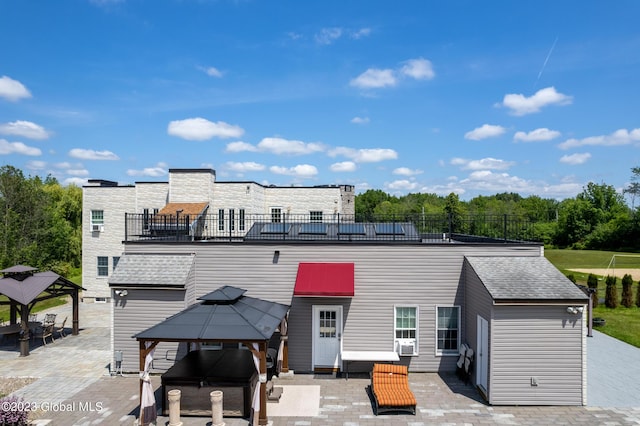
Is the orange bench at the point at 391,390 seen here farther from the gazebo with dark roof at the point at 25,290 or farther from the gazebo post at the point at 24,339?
the gazebo with dark roof at the point at 25,290

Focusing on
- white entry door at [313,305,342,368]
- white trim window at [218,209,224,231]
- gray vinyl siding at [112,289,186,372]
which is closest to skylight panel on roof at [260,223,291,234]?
white entry door at [313,305,342,368]

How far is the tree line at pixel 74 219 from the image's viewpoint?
34031 millimetres

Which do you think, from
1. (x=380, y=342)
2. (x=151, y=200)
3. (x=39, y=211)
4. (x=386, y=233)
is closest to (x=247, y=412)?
(x=380, y=342)

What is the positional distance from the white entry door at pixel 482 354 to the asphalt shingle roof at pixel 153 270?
29.7 feet

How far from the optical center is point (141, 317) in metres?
13.2

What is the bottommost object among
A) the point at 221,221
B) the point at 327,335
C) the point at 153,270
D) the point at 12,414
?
the point at 12,414

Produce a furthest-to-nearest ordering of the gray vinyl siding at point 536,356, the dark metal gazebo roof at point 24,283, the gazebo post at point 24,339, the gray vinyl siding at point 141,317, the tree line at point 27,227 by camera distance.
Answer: the tree line at point 27,227 → the dark metal gazebo roof at point 24,283 → the gazebo post at point 24,339 → the gray vinyl siding at point 141,317 → the gray vinyl siding at point 536,356

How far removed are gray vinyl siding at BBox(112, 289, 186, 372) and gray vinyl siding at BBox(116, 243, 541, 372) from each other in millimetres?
226

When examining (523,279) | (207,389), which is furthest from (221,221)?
(523,279)

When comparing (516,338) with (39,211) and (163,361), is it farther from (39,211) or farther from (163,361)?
(39,211)

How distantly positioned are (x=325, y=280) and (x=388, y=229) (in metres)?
4.58

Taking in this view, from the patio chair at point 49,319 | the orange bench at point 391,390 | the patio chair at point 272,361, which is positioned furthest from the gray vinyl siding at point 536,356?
the patio chair at point 49,319

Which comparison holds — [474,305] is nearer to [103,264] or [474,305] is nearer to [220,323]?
[220,323]

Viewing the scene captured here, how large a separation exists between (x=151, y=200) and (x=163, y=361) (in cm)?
1580
